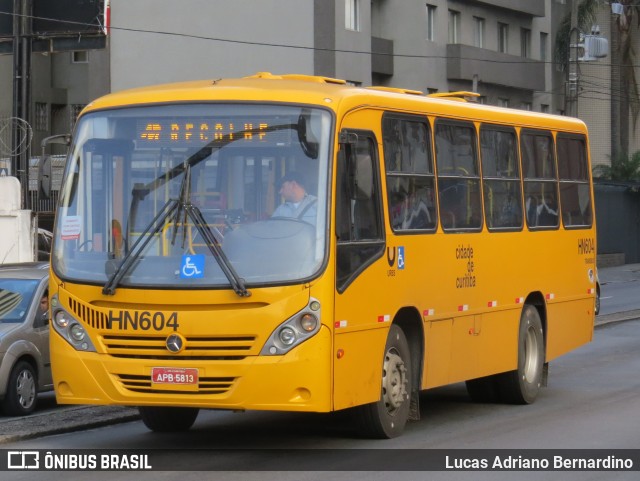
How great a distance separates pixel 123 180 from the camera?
422 inches

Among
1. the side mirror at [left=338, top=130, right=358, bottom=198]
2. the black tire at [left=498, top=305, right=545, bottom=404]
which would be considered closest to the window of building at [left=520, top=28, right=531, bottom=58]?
the black tire at [left=498, top=305, right=545, bottom=404]

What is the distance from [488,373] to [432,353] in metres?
1.50

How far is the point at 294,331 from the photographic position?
395 inches

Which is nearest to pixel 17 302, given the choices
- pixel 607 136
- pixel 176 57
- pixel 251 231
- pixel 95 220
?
pixel 95 220

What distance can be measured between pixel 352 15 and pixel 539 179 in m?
29.3

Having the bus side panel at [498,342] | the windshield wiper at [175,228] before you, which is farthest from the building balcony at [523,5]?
the windshield wiper at [175,228]

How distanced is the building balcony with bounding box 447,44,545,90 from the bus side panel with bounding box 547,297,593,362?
32868 mm

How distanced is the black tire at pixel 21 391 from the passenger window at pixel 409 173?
15.1ft

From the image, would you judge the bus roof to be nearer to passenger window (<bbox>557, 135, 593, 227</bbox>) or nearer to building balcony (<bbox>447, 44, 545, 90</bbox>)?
passenger window (<bbox>557, 135, 593, 227</bbox>)

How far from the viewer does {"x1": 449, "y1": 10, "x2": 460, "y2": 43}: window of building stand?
49.4 meters

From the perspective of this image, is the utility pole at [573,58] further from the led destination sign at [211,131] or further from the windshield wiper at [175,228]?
the windshield wiper at [175,228]

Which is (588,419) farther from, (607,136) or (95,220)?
(607,136)

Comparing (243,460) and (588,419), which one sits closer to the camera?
(243,460)

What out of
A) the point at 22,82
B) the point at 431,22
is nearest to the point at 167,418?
the point at 22,82
